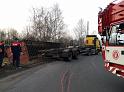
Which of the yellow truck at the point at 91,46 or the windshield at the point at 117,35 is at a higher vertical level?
the windshield at the point at 117,35

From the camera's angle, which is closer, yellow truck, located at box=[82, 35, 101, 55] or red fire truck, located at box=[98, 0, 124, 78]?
red fire truck, located at box=[98, 0, 124, 78]

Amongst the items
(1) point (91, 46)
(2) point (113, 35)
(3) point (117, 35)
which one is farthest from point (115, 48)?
(1) point (91, 46)

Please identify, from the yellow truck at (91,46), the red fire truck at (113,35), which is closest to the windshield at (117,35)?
the red fire truck at (113,35)

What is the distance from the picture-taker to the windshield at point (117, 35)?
1100cm

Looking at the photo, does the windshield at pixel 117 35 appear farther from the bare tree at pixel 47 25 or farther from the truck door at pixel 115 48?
the bare tree at pixel 47 25

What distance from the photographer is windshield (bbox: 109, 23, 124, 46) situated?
11000mm

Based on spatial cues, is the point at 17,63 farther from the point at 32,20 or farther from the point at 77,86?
the point at 32,20

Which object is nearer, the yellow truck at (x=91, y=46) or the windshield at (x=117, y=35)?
the windshield at (x=117, y=35)

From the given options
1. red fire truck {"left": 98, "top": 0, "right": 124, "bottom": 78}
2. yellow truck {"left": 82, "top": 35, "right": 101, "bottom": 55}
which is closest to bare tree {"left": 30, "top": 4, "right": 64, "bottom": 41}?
yellow truck {"left": 82, "top": 35, "right": 101, "bottom": 55}

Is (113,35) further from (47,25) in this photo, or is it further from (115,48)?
(47,25)

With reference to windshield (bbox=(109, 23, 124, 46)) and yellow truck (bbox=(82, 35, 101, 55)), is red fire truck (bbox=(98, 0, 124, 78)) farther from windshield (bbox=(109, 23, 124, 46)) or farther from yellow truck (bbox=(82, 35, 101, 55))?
yellow truck (bbox=(82, 35, 101, 55))

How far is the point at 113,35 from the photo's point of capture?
1181 centimetres

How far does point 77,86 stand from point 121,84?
2076 millimetres

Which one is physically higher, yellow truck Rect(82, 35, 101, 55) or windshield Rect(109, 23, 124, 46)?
windshield Rect(109, 23, 124, 46)
